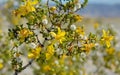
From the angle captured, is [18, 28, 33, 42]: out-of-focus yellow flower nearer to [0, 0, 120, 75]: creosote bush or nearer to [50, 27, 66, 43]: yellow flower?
[0, 0, 120, 75]: creosote bush

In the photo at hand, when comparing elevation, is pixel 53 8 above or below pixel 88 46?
above

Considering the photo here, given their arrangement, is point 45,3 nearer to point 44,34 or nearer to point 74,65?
point 44,34

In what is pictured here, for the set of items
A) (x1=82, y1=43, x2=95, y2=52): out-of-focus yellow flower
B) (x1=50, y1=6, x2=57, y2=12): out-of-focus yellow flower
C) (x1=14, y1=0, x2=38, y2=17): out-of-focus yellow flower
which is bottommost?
(x1=82, y1=43, x2=95, y2=52): out-of-focus yellow flower

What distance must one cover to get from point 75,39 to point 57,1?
0.37 meters

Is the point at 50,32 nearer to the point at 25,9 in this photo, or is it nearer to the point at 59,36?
the point at 59,36

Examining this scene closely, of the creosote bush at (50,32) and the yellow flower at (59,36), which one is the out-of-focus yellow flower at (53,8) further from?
the yellow flower at (59,36)

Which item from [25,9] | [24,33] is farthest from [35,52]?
[25,9]

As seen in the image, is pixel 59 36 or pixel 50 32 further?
pixel 50 32

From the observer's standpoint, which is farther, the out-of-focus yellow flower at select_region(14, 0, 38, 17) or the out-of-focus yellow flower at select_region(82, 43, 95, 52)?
the out-of-focus yellow flower at select_region(82, 43, 95, 52)

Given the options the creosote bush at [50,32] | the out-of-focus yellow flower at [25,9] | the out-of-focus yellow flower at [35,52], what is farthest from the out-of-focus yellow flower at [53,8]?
the out-of-focus yellow flower at [35,52]

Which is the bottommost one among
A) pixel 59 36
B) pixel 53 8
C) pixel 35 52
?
pixel 35 52

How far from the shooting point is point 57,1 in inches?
191

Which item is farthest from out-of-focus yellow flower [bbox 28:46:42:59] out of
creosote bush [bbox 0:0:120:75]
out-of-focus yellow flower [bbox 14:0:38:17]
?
out-of-focus yellow flower [bbox 14:0:38:17]

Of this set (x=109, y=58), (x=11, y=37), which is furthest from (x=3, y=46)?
(x=11, y=37)
